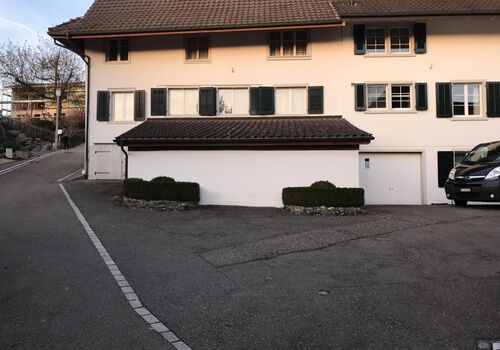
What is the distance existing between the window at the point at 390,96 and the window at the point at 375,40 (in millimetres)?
1523

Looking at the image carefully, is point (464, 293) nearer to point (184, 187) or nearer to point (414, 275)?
point (414, 275)

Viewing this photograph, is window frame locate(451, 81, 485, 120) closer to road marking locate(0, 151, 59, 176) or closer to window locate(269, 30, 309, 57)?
window locate(269, 30, 309, 57)

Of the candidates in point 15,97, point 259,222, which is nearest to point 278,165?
point 259,222

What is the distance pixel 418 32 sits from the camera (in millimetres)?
19109

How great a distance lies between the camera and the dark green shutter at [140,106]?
20391mm

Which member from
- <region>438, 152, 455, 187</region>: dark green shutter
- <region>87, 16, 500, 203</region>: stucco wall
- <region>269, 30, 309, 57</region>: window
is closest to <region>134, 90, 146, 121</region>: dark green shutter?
<region>87, 16, 500, 203</region>: stucco wall

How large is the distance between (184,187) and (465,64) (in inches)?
499

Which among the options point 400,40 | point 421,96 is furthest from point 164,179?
point 400,40

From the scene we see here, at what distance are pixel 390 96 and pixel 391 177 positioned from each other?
337 centimetres

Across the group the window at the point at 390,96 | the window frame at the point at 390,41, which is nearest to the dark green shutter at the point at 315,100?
the window at the point at 390,96

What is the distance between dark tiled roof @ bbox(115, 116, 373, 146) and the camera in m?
16.1

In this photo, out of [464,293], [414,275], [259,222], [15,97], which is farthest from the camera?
[15,97]

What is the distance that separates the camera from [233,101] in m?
→ 20.2

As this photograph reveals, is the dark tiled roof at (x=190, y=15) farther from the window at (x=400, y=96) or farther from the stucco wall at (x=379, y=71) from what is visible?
the window at (x=400, y=96)
